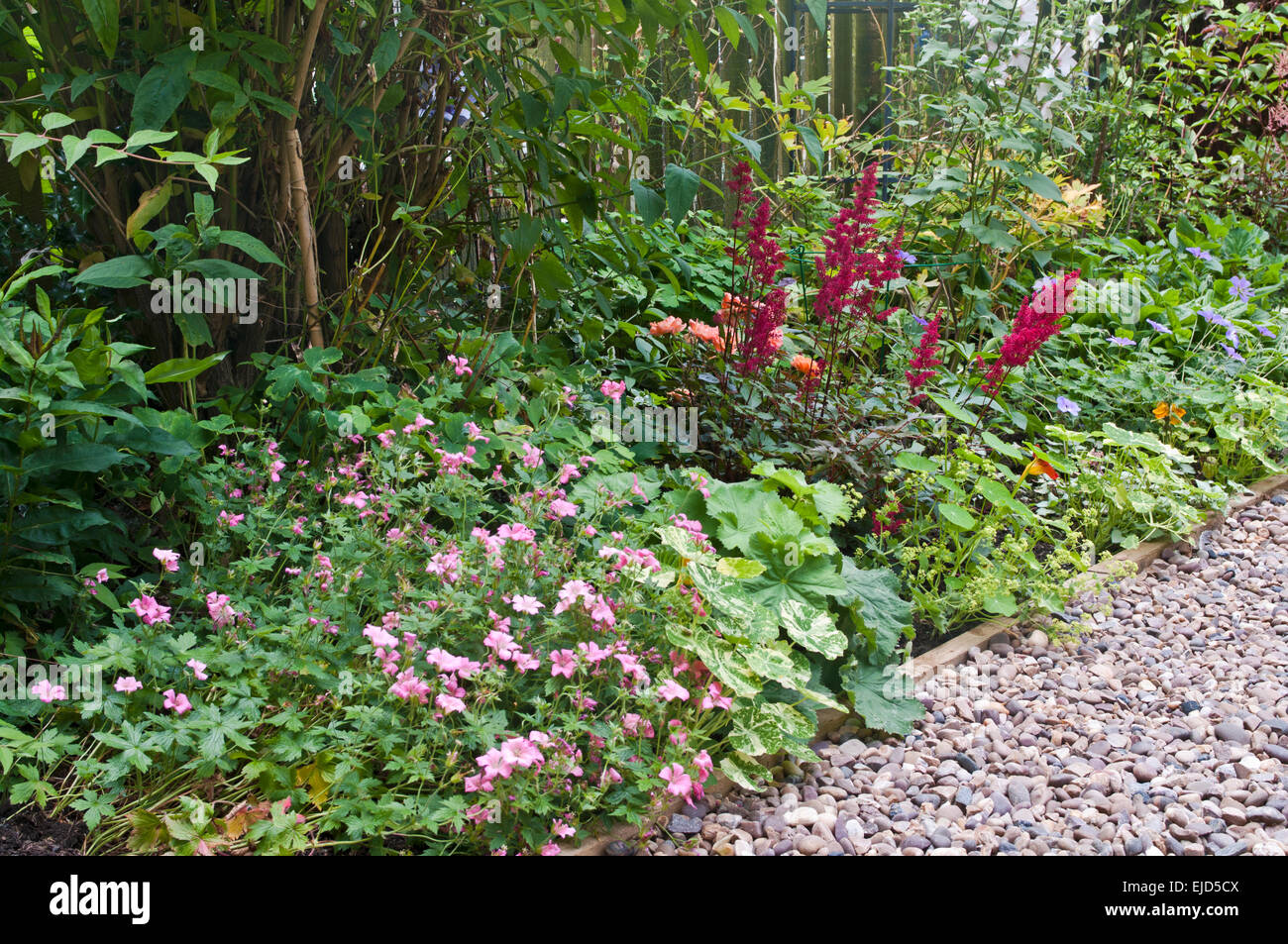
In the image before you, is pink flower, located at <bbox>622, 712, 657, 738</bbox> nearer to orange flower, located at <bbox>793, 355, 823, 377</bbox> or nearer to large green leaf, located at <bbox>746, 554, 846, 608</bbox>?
large green leaf, located at <bbox>746, 554, 846, 608</bbox>

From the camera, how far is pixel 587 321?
3102 millimetres

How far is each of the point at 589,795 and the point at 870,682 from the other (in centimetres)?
89

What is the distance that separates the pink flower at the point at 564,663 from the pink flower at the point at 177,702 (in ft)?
1.91

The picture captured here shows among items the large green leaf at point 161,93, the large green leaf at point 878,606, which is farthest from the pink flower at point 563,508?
the large green leaf at point 161,93

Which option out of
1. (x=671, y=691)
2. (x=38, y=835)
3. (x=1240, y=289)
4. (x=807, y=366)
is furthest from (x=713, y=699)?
(x=1240, y=289)

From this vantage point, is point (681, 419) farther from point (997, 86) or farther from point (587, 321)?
point (997, 86)

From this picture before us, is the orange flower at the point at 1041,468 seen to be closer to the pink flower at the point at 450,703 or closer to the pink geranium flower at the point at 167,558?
the pink flower at the point at 450,703

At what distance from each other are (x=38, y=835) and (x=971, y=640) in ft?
6.89

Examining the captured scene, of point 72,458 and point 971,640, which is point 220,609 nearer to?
point 72,458

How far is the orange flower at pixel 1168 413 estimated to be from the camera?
3.72 metres

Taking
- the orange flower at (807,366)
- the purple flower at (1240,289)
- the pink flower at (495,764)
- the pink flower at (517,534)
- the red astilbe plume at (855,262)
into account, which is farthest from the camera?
the purple flower at (1240,289)

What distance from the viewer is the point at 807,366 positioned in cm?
300

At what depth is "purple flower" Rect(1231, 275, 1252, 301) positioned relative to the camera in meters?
4.63

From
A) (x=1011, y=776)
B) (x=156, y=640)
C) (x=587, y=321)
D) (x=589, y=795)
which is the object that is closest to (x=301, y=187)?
(x=587, y=321)
